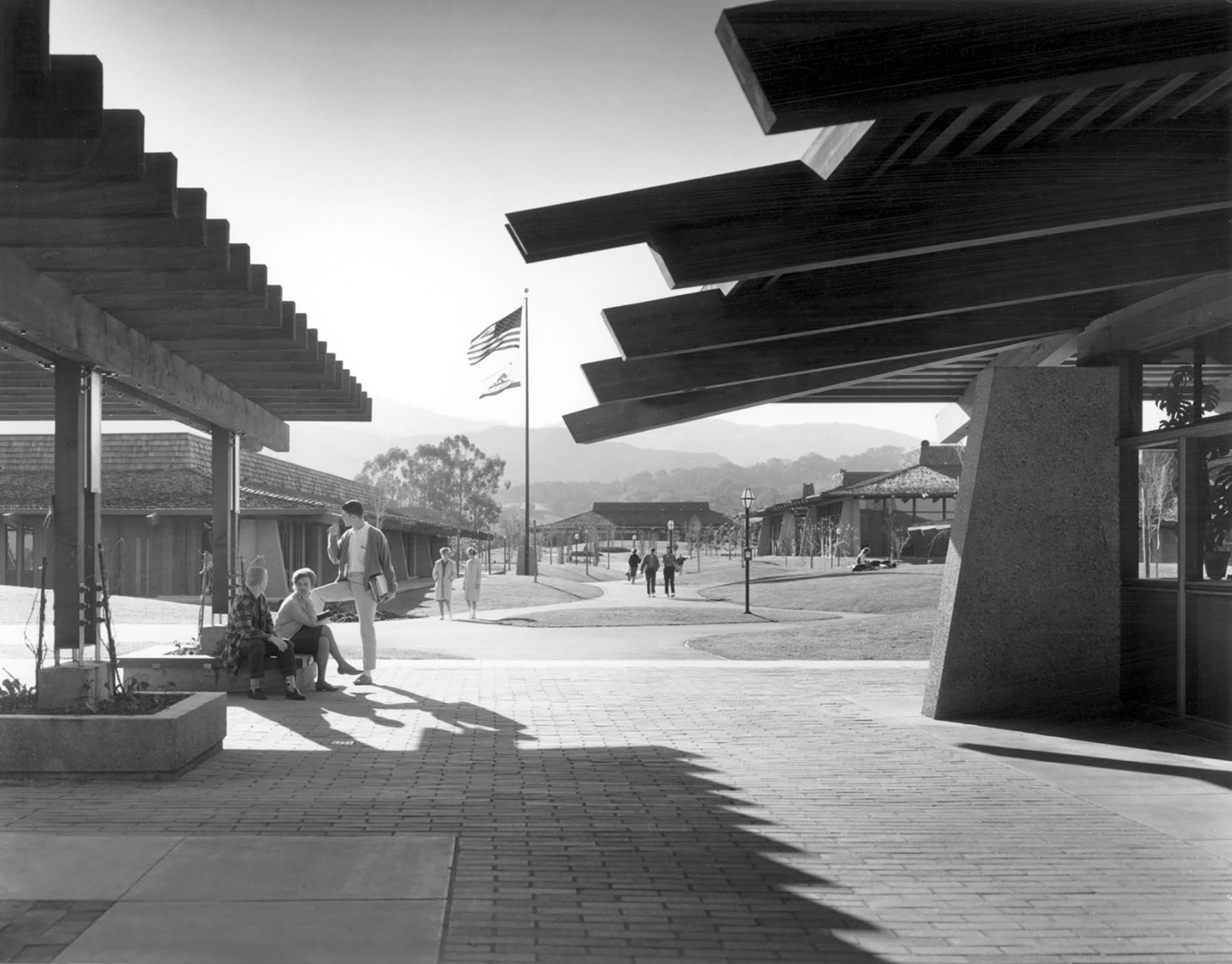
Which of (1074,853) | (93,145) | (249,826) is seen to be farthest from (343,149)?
(1074,853)

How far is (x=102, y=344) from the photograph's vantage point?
7.80 m

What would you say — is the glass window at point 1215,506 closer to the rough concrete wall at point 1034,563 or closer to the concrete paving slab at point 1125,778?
the rough concrete wall at point 1034,563

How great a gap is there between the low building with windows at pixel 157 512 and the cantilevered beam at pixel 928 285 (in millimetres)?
22370

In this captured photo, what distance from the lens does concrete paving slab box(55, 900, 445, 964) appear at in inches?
153

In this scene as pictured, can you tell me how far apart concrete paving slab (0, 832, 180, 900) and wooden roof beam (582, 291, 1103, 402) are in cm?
466

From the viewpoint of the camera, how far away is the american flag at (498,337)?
111ft

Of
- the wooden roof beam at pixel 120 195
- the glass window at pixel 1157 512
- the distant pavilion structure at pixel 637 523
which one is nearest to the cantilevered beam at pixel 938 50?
the wooden roof beam at pixel 120 195

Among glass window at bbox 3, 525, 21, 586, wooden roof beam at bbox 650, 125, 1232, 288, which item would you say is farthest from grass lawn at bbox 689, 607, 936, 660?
glass window at bbox 3, 525, 21, 586

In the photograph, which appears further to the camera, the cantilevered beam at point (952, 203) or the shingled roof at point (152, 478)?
the shingled roof at point (152, 478)

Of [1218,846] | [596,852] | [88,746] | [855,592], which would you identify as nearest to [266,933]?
[596,852]

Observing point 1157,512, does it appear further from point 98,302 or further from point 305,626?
point 98,302

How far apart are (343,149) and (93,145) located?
1.36 m

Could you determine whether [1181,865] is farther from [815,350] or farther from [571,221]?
[815,350]

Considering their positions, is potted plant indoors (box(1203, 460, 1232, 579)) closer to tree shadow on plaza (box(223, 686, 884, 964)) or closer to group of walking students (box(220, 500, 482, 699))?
tree shadow on plaza (box(223, 686, 884, 964))
